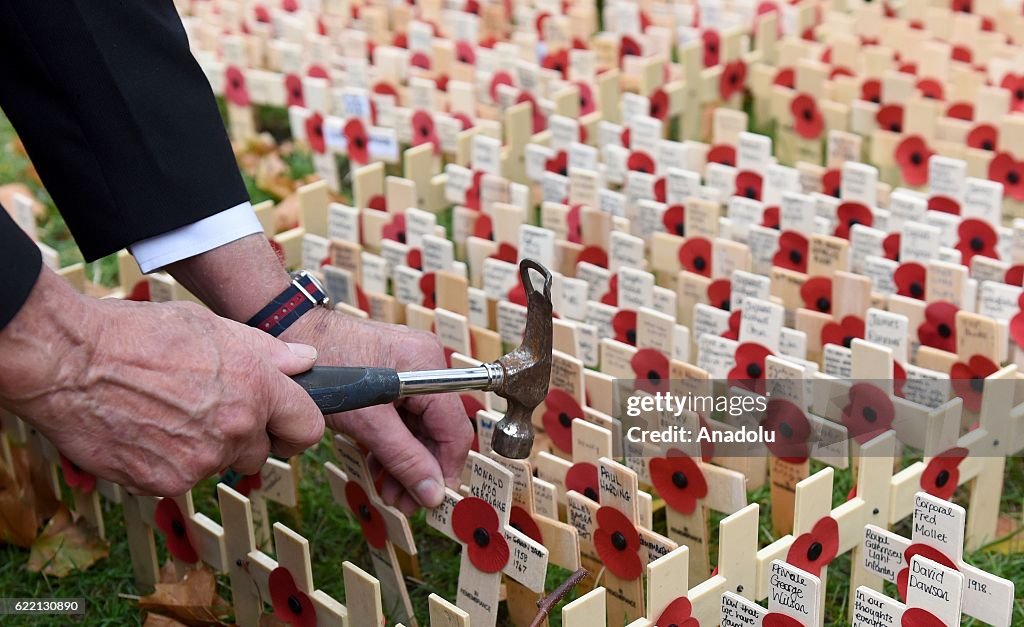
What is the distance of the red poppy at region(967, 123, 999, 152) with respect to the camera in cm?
336

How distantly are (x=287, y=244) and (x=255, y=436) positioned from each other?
1.55m

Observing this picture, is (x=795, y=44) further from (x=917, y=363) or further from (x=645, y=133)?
(x=917, y=363)

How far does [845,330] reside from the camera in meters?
2.64

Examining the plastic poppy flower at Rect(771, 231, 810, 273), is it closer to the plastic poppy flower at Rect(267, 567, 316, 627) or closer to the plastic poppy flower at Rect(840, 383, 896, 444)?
the plastic poppy flower at Rect(840, 383, 896, 444)

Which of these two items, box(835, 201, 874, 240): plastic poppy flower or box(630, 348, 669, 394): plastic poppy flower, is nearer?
box(630, 348, 669, 394): plastic poppy flower

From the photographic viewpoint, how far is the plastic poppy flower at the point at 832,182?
326cm

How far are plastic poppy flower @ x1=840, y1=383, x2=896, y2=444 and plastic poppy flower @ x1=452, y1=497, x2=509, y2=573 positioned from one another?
0.72 metres

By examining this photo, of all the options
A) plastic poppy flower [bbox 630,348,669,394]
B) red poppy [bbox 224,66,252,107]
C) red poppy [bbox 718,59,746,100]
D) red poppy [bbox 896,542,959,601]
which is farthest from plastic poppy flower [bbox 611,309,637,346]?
red poppy [bbox 224,66,252,107]

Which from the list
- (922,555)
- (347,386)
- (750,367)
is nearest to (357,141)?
(750,367)

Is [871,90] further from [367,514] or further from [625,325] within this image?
[367,514]

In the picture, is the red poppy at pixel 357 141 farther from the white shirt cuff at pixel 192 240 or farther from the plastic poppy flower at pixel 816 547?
the plastic poppy flower at pixel 816 547

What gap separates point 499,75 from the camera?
12.9 ft

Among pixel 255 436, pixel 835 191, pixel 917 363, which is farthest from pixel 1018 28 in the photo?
pixel 255 436

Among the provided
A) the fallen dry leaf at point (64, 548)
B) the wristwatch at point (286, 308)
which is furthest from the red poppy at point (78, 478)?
the wristwatch at point (286, 308)
